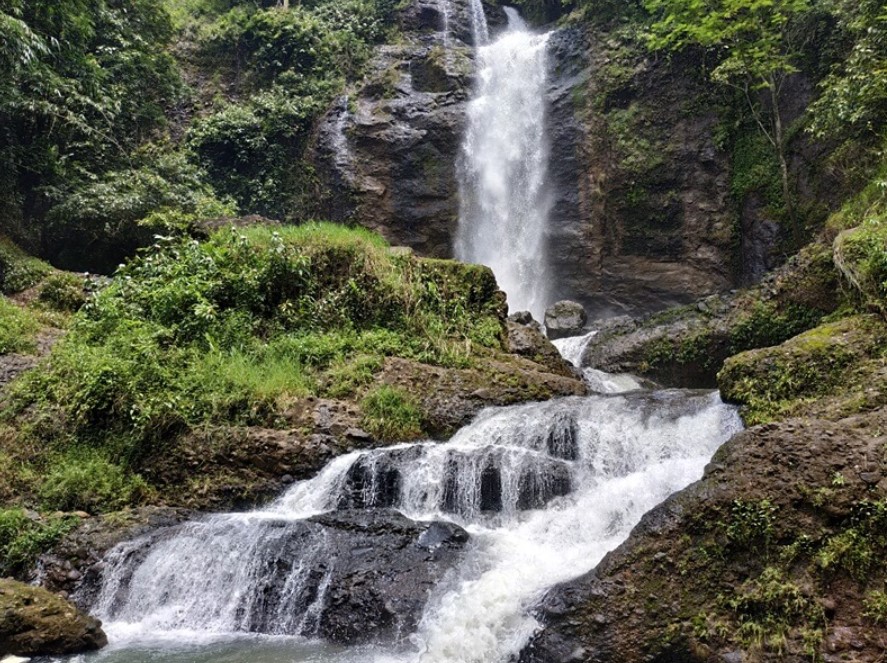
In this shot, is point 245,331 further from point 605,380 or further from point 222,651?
point 605,380

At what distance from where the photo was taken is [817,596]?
13.3 feet

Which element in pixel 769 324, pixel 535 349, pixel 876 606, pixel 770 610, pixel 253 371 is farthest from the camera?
pixel 535 349

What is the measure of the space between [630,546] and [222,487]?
5.07 meters

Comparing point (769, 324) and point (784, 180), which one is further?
point (784, 180)

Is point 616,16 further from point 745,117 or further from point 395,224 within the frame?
point 395,224

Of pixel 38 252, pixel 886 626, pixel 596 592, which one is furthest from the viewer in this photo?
pixel 38 252

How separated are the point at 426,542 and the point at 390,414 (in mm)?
2859

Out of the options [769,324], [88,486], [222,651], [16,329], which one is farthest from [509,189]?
[222,651]

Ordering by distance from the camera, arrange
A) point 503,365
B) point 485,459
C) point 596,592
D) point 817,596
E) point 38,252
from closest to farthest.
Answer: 1. point 817,596
2. point 596,592
3. point 485,459
4. point 503,365
5. point 38,252

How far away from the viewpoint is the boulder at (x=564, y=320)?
53.4 feet

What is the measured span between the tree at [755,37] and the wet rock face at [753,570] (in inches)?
454

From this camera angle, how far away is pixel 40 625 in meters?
5.04

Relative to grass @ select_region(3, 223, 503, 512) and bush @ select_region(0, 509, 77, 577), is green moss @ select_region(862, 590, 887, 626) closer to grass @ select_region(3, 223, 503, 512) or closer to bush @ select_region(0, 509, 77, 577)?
grass @ select_region(3, 223, 503, 512)

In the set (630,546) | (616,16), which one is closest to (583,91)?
(616,16)
